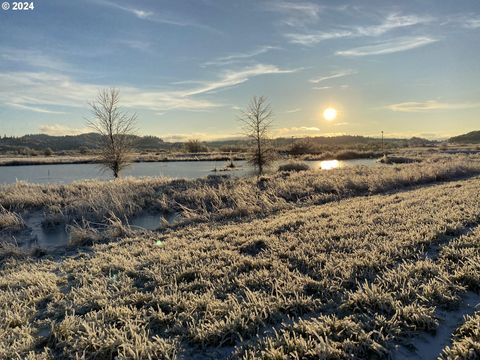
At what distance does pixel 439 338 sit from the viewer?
4176mm

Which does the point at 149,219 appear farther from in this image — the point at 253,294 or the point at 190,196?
the point at 253,294

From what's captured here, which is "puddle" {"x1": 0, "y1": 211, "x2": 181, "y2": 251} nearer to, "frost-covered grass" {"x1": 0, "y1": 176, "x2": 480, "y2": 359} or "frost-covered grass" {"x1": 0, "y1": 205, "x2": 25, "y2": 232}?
"frost-covered grass" {"x1": 0, "y1": 205, "x2": 25, "y2": 232}

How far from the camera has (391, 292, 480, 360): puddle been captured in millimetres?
3936

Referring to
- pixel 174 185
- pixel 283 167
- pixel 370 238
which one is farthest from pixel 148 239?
pixel 283 167

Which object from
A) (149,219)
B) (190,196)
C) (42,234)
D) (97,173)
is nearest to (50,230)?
(42,234)

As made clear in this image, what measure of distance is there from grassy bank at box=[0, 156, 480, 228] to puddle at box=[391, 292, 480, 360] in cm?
910

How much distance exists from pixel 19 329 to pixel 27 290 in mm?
1670

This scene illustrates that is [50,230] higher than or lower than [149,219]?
lower

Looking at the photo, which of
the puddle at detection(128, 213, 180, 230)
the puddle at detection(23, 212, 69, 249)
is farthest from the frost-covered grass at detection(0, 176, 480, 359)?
the puddle at detection(128, 213, 180, 230)

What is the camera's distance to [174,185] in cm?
2103

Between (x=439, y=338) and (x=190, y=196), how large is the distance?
1404 centimetres

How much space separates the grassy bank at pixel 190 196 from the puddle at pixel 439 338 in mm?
9103

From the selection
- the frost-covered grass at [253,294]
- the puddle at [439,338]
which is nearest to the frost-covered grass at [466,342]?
the puddle at [439,338]

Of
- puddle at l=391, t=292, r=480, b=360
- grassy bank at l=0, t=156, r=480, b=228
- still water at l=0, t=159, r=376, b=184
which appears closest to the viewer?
puddle at l=391, t=292, r=480, b=360
